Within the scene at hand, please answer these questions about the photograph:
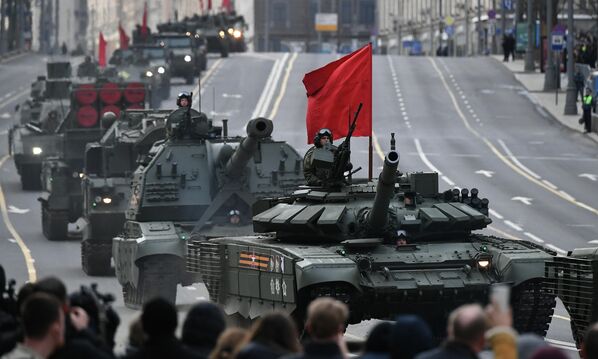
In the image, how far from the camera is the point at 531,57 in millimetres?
88688

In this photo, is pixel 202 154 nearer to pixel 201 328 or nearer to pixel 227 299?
pixel 227 299

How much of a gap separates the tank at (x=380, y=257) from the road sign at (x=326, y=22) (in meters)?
161

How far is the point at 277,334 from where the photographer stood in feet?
40.2

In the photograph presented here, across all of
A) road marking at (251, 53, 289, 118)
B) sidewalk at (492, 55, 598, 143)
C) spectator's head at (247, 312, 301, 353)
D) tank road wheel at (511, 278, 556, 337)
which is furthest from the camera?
road marking at (251, 53, 289, 118)

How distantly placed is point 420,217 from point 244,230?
688 cm

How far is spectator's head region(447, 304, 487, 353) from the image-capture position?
11.4m

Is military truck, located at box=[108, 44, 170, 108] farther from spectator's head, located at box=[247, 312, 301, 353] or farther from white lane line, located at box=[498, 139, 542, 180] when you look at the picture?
spectator's head, located at box=[247, 312, 301, 353]

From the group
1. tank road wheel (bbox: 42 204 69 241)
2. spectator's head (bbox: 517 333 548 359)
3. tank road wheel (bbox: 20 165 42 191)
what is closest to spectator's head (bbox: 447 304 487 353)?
spectator's head (bbox: 517 333 548 359)

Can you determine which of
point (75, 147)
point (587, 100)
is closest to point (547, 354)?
point (75, 147)

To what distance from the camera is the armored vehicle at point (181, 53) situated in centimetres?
8294

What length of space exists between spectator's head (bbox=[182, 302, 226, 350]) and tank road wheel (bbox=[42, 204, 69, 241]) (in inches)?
1165

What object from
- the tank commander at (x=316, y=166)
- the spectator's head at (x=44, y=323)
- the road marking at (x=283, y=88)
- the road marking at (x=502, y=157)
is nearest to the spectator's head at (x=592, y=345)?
the spectator's head at (x=44, y=323)

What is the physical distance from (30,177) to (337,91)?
1198 inches

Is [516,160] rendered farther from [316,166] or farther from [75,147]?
[316,166]
